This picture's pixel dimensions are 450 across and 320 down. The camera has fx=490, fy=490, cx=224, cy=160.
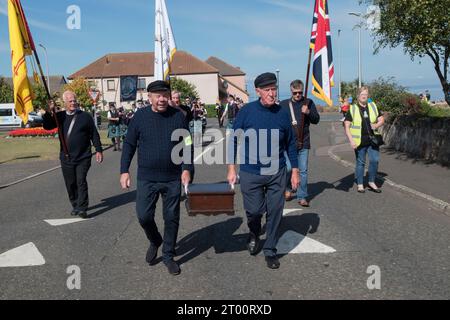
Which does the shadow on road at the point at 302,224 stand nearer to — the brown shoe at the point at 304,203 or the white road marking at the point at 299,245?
the white road marking at the point at 299,245

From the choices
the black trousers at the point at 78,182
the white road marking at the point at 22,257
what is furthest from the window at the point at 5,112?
the white road marking at the point at 22,257

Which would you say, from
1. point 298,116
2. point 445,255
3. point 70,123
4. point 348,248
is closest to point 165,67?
point 70,123

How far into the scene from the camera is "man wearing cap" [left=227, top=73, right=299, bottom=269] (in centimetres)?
495

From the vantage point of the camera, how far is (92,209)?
26.6ft

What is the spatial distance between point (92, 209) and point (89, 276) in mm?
3498

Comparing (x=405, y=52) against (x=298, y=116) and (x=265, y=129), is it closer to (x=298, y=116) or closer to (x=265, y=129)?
(x=298, y=116)

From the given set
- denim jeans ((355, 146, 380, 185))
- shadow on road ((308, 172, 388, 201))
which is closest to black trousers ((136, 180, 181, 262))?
shadow on road ((308, 172, 388, 201))

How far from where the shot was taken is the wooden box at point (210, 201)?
214 inches

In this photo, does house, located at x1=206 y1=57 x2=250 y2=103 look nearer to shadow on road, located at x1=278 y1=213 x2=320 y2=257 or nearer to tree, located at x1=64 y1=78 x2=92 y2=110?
tree, located at x1=64 y1=78 x2=92 y2=110

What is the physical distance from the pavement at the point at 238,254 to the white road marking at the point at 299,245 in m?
0.01

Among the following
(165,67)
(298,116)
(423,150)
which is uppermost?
(165,67)

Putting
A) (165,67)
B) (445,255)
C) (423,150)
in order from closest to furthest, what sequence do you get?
1. (445,255)
2. (165,67)
3. (423,150)
